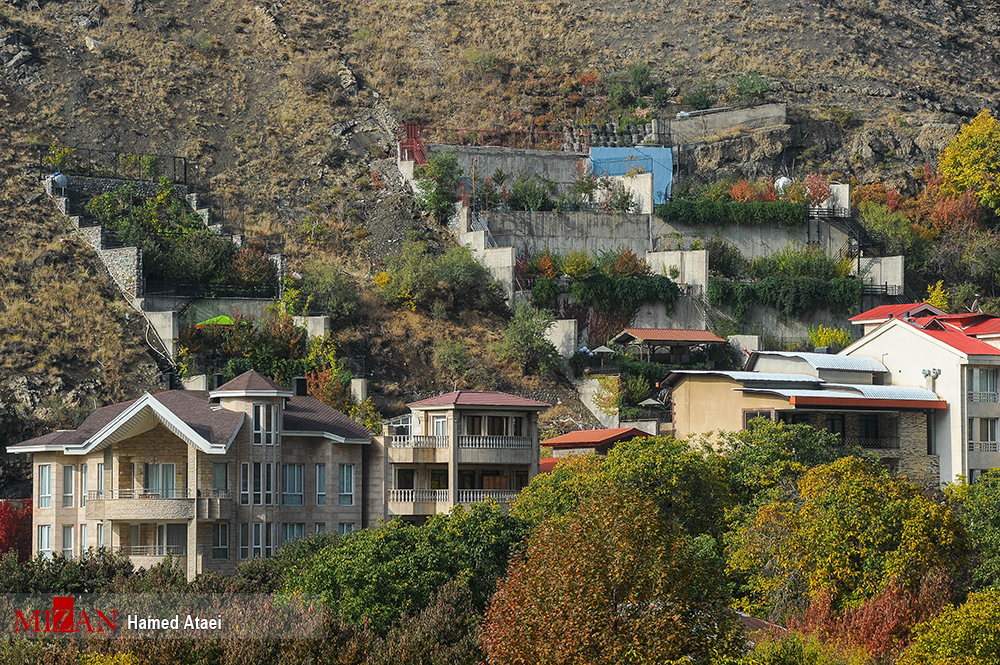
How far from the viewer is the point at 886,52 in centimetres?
11281

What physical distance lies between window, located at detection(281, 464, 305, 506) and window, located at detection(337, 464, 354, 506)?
64.2 inches

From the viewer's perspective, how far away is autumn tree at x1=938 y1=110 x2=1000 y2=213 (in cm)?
9456

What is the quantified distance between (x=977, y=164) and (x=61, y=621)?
6678cm

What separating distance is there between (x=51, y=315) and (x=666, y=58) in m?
49.9

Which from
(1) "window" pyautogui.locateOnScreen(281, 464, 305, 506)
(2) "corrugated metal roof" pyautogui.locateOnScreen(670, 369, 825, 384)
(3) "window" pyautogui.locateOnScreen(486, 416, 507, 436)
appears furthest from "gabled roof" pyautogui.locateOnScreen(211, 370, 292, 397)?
(2) "corrugated metal roof" pyautogui.locateOnScreen(670, 369, 825, 384)

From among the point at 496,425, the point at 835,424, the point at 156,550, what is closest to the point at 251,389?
the point at 156,550

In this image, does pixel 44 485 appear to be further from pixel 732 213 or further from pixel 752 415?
pixel 732 213

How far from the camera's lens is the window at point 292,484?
6128 centimetres

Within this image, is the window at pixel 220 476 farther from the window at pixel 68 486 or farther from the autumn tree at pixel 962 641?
the autumn tree at pixel 962 641

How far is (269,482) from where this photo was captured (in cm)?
6038

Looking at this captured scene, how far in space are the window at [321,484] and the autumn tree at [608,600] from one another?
25.2 m

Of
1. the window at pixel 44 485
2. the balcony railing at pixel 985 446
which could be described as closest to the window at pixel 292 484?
the window at pixel 44 485

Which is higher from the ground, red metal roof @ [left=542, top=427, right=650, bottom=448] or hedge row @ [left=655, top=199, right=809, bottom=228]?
hedge row @ [left=655, top=199, right=809, bottom=228]

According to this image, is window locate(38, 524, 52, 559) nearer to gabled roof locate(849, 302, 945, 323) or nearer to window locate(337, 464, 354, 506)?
window locate(337, 464, 354, 506)
